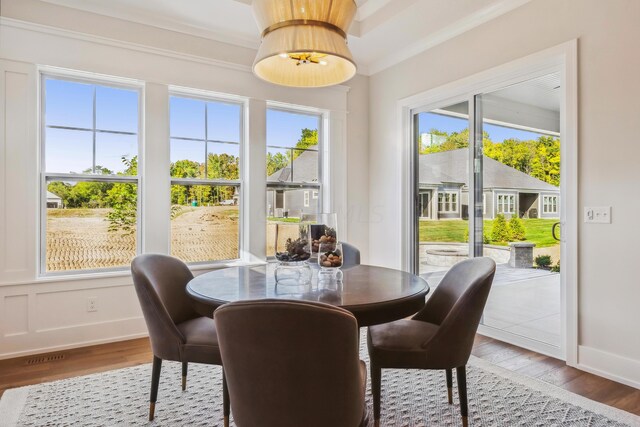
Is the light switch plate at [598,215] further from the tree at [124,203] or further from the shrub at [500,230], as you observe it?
the tree at [124,203]

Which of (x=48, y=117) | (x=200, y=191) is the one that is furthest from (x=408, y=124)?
(x=48, y=117)

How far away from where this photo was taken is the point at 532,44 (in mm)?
2992

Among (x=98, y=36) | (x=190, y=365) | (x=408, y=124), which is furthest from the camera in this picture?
(x=408, y=124)

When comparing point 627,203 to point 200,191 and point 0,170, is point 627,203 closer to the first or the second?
point 200,191

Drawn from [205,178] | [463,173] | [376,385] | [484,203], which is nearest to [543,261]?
[484,203]

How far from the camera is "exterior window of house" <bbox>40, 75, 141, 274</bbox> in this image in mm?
3189

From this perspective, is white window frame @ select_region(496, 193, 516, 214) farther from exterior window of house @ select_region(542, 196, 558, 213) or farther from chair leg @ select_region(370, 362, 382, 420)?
chair leg @ select_region(370, 362, 382, 420)

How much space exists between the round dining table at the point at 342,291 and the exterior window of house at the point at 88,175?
1.65 metres

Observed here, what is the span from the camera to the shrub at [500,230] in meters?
3.40

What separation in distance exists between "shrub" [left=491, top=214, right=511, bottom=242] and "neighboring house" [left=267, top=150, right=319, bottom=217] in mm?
1911

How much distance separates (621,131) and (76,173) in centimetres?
410

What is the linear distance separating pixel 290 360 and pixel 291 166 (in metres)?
3.24

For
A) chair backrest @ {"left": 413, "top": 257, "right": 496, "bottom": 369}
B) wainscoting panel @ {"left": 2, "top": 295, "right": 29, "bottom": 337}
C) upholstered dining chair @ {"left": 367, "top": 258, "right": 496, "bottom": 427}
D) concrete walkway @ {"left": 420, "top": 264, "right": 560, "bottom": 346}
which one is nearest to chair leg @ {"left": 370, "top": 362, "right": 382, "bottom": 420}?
upholstered dining chair @ {"left": 367, "top": 258, "right": 496, "bottom": 427}

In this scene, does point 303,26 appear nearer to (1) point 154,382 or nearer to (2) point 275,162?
(1) point 154,382
